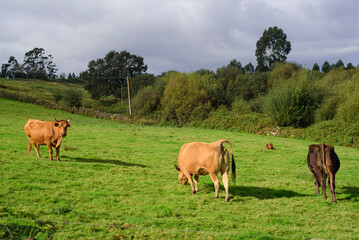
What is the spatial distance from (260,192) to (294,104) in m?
24.2

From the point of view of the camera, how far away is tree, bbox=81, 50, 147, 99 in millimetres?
61812

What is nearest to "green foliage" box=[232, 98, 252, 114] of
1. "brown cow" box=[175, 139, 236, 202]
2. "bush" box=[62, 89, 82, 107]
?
"bush" box=[62, 89, 82, 107]

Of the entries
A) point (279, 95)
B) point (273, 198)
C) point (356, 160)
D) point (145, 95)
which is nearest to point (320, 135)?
point (279, 95)

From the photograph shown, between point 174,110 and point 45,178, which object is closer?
point 45,178

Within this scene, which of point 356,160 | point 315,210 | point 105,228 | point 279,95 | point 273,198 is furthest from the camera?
point 279,95

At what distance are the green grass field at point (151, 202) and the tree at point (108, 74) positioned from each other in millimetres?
48861

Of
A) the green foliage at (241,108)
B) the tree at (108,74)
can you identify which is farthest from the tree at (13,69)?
the green foliage at (241,108)

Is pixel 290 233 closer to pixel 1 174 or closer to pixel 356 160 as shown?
pixel 1 174

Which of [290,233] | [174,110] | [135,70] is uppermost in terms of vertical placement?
[135,70]

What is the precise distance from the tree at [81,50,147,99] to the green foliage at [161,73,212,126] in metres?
20.0

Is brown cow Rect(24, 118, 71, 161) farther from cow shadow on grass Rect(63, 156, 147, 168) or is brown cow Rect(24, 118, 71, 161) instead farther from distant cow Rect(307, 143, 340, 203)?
distant cow Rect(307, 143, 340, 203)

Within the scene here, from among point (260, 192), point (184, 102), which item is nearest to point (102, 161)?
point (260, 192)

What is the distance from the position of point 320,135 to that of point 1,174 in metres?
25.6

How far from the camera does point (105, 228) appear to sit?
20.4ft
